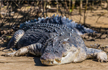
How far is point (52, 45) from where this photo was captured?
352cm

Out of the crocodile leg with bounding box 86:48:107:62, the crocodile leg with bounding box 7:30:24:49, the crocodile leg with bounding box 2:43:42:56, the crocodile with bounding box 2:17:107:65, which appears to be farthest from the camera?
the crocodile leg with bounding box 7:30:24:49

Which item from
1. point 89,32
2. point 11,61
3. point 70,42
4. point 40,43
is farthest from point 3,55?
point 89,32

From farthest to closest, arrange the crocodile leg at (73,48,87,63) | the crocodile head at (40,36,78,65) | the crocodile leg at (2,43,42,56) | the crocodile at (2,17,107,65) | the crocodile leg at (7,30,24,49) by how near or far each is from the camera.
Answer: the crocodile leg at (7,30,24,49)
the crocodile leg at (2,43,42,56)
the crocodile leg at (73,48,87,63)
the crocodile at (2,17,107,65)
the crocodile head at (40,36,78,65)

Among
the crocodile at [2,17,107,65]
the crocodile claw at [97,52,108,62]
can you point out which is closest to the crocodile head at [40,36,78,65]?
the crocodile at [2,17,107,65]

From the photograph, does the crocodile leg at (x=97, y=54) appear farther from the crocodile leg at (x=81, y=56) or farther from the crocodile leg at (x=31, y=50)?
the crocodile leg at (x=31, y=50)

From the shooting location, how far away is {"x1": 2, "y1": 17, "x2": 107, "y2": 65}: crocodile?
3.26 meters

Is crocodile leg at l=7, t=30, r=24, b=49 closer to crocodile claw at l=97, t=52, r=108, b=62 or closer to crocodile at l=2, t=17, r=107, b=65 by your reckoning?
crocodile at l=2, t=17, r=107, b=65

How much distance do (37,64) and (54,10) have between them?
5.52 metres

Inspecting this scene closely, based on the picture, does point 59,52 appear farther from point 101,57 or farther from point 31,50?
point 31,50

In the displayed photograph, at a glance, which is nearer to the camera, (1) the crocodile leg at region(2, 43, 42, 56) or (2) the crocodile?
(2) the crocodile

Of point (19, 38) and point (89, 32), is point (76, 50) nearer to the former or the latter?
point (19, 38)

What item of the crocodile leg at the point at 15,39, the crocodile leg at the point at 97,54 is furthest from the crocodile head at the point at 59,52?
the crocodile leg at the point at 15,39

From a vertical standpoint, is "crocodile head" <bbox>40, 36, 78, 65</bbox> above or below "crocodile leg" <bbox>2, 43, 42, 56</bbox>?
above

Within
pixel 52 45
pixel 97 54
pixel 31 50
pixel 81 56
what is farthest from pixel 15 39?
pixel 97 54
